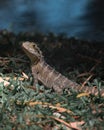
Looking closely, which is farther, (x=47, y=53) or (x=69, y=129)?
(x=47, y=53)

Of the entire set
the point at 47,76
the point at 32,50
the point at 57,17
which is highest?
the point at 57,17

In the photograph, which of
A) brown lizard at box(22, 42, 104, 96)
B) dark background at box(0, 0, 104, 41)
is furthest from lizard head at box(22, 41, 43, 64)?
dark background at box(0, 0, 104, 41)

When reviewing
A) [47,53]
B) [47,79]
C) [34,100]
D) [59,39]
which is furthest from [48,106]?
[59,39]

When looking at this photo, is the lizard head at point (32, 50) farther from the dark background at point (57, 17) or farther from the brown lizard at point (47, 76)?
the dark background at point (57, 17)

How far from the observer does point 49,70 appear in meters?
4.97

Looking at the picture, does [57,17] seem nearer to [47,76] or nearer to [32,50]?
[32,50]

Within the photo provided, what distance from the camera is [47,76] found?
4977 millimetres

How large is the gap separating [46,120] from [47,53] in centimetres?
228

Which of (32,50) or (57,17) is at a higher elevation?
(57,17)

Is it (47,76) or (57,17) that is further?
(57,17)

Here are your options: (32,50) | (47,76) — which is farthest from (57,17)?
(47,76)

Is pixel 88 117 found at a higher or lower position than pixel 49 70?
lower

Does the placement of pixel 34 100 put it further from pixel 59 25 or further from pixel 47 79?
pixel 59 25

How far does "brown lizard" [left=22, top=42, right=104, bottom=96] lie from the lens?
4682 mm
